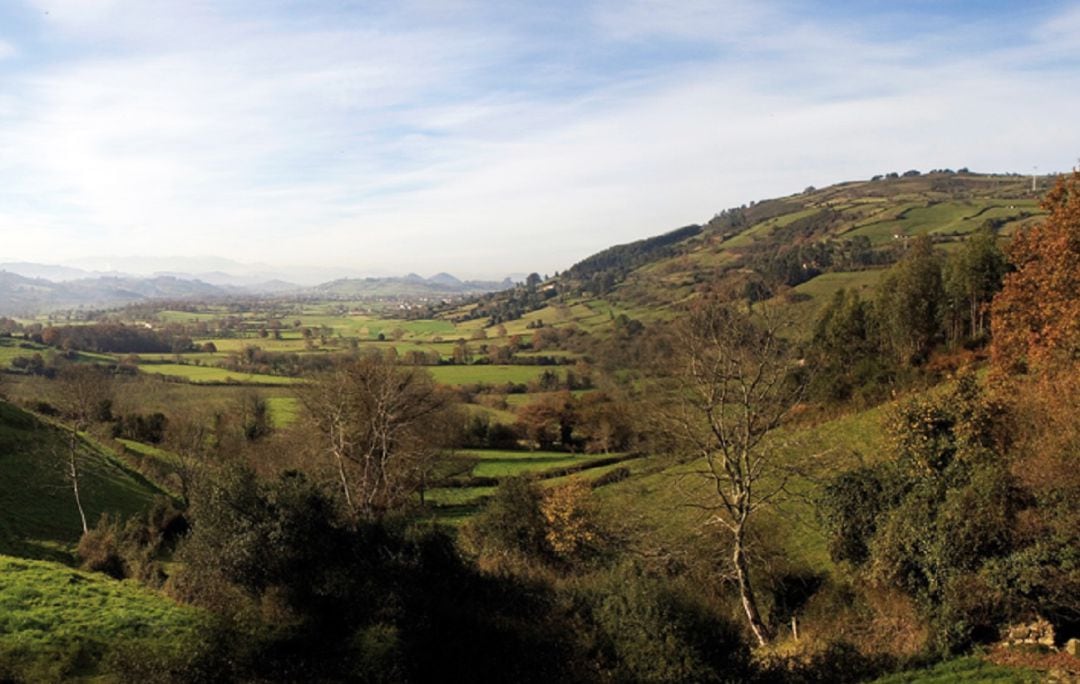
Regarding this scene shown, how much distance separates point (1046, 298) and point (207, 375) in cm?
6594

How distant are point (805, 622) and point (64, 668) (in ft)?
48.7

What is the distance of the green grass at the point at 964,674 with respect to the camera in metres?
10.5

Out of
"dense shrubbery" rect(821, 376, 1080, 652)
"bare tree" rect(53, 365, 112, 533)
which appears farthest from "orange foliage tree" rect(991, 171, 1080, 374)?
"bare tree" rect(53, 365, 112, 533)

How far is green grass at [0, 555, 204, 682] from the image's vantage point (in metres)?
9.48

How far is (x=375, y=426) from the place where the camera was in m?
23.6

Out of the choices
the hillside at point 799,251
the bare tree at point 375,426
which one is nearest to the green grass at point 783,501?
the bare tree at point 375,426

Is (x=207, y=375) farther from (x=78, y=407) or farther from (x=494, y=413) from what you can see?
(x=78, y=407)

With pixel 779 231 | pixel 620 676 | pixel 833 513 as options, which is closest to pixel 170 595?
pixel 620 676

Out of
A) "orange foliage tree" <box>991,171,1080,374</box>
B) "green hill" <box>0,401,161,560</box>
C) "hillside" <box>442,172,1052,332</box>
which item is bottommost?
"green hill" <box>0,401,161,560</box>

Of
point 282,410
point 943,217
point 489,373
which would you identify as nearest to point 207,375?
point 282,410

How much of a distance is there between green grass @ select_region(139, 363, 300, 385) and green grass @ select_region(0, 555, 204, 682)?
1688 inches

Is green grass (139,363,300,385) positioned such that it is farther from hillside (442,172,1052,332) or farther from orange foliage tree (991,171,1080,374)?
orange foliage tree (991,171,1080,374)

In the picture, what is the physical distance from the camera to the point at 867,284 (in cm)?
5547

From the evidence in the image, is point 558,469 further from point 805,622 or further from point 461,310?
point 461,310
